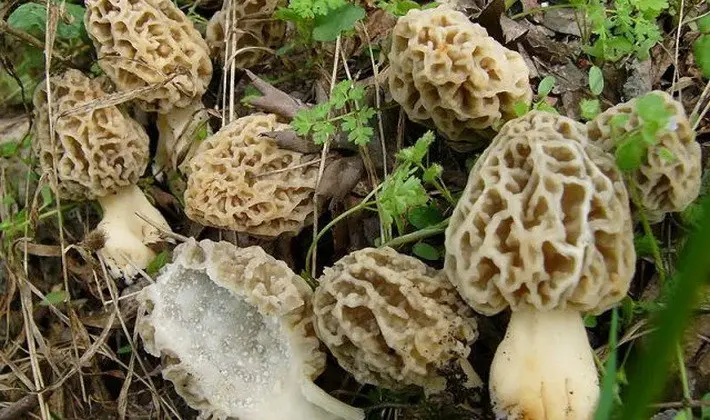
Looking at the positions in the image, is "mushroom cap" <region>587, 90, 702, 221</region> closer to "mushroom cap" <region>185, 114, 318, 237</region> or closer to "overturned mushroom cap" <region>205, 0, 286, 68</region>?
"mushroom cap" <region>185, 114, 318, 237</region>

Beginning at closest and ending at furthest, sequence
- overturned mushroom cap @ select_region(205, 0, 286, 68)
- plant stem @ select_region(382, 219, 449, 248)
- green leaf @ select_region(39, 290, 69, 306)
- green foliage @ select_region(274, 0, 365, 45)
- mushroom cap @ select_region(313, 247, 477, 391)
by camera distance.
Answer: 1. mushroom cap @ select_region(313, 247, 477, 391)
2. plant stem @ select_region(382, 219, 449, 248)
3. green foliage @ select_region(274, 0, 365, 45)
4. green leaf @ select_region(39, 290, 69, 306)
5. overturned mushroom cap @ select_region(205, 0, 286, 68)

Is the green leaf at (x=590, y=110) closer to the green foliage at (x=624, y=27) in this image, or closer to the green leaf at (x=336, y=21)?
the green foliage at (x=624, y=27)

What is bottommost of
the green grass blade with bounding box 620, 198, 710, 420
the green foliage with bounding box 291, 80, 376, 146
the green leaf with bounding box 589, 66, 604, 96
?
the green foliage with bounding box 291, 80, 376, 146

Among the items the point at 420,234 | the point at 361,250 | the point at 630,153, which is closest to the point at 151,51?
the point at 361,250

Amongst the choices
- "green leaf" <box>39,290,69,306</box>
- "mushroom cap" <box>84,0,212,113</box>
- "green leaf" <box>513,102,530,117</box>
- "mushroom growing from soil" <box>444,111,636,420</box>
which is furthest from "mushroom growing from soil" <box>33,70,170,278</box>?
"green leaf" <box>513,102,530,117</box>

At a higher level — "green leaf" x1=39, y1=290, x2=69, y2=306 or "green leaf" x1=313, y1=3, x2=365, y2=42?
"green leaf" x1=313, y1=3, x2=365, y2=42

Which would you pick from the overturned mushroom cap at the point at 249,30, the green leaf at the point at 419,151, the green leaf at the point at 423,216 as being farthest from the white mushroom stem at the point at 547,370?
the overturned mushroom cap at the point at 249,30
